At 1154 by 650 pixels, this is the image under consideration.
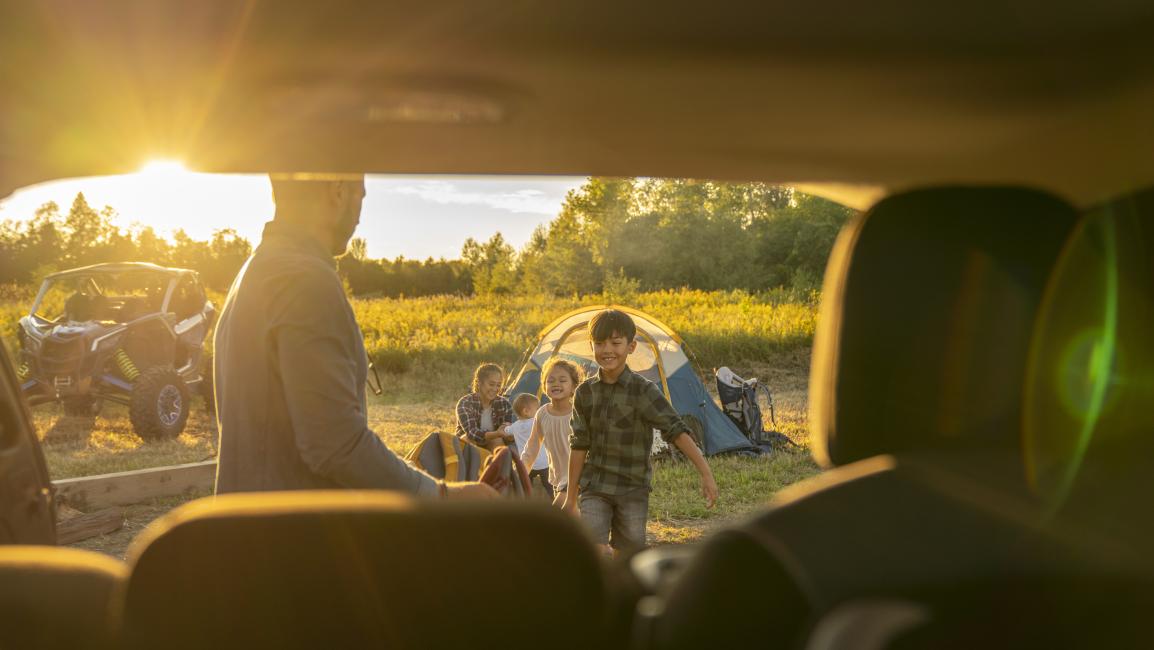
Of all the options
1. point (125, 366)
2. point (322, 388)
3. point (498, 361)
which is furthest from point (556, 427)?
point (498, 361)

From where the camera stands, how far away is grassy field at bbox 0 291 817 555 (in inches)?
314

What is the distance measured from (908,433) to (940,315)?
163mm

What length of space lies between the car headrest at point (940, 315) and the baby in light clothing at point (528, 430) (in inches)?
237

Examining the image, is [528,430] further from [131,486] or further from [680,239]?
[680,239]

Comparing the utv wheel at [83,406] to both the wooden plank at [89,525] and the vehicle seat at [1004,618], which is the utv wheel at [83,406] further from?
the vehicle seat at [1004,618]

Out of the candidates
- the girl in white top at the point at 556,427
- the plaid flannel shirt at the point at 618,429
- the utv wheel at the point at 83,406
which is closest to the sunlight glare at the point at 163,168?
the plaid flannel shirt at the point at 618,429

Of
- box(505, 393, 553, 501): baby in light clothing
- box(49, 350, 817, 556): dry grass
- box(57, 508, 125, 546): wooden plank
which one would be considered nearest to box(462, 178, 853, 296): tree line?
box(49, 350, 817, 556): dry grass

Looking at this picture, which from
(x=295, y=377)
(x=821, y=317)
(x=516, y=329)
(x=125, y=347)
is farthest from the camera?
(x=516, y=329)

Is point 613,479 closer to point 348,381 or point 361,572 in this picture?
point 348,381

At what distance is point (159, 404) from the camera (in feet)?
32.1

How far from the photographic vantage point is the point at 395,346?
16.8m

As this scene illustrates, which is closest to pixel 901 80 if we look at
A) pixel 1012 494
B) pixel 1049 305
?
pixel 1049 305

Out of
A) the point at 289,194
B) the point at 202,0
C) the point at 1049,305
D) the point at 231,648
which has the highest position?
the point at 202,0

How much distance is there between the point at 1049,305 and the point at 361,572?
93 cm
